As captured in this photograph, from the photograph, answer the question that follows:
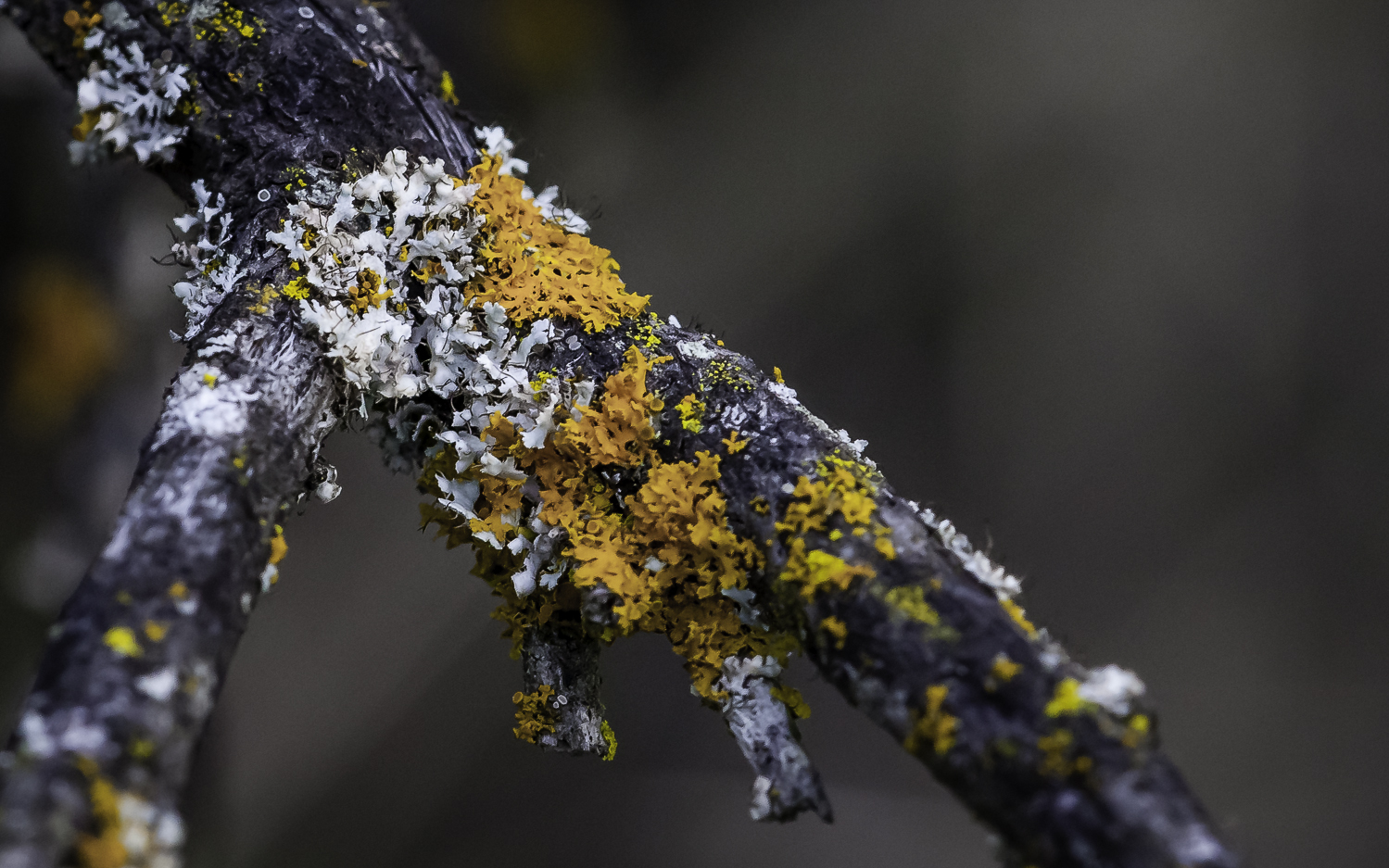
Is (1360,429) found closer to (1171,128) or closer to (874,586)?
(1171,128)

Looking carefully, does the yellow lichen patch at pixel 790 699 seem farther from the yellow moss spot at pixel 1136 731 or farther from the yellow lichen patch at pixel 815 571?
the yellow moss spot at pixel 1136 731

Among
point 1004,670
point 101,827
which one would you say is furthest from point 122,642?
point 1004,670

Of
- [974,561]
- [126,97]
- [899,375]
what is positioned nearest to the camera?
[974,561]

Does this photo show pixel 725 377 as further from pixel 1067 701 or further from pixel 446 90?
pixel 446 90

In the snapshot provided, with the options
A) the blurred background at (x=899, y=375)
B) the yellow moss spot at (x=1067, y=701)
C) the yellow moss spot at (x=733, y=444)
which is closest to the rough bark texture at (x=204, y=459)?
the yellow moss spot at (x=733, y=444)

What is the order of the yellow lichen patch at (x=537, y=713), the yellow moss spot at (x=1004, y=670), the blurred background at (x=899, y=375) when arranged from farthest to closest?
the blurred background at (x=899, y=375)
the yellow lichen patch at (x=537, y=713)
the yellow moss spot at (x=1004, y=670)

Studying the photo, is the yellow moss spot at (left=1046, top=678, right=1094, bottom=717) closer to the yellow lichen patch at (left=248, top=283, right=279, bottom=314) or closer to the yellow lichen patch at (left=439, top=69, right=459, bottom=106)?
the yellow lichen patch at (left=248, top=283, right=279, bottom=314)

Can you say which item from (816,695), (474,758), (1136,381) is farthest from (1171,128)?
(474,758)
